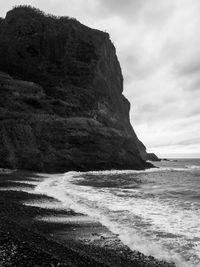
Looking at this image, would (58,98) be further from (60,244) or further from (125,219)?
(60,244)

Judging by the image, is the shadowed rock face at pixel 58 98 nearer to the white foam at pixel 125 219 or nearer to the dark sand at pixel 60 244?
the white foam at pixel 125 219

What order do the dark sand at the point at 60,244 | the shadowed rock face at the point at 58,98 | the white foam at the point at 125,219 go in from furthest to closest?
the shadowed rock face at the point at 58,98, the white foam at the point at 125,219, the dark sand at the point at 60,244

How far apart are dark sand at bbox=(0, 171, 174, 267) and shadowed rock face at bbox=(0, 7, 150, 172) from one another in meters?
38.7

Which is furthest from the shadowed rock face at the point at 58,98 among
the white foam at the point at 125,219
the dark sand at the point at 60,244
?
the dark sand at the point at 60,244

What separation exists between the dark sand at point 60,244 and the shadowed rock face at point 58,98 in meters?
38.7

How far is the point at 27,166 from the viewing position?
176ft

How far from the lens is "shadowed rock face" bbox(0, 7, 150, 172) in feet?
185

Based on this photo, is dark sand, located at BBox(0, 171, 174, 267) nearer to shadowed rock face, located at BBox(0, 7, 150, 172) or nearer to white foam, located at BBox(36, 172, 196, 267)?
white foam, located at BBox(36, 172, 196, 267)

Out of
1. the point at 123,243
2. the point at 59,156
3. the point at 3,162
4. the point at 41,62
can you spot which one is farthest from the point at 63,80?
the point at 123,243

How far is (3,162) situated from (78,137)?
15397 mm

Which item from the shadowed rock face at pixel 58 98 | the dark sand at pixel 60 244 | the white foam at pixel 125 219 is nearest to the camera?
the dark sand at pixel 60 244

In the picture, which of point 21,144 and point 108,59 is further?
point 108,59

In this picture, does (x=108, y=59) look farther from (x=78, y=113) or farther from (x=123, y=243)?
(x=123, y=243)

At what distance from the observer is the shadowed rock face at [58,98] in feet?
185
